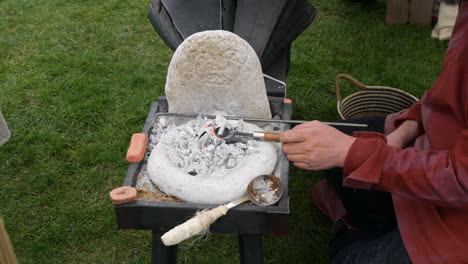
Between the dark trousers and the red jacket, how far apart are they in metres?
0.08

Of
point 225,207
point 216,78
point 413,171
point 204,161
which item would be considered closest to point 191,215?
point 225,207

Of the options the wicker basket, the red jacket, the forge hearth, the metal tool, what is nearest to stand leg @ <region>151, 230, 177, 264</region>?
the forge hearth

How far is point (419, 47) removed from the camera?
3.91 metres

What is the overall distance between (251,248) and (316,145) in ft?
1.50

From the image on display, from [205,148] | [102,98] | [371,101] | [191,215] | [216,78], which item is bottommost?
[102,98]

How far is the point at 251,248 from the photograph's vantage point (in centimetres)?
164

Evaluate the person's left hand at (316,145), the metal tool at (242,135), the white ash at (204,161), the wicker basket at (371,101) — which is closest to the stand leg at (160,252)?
the white ash at (204,161)

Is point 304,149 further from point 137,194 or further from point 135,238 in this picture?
point 135,238

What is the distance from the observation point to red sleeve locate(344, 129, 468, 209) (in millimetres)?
1311

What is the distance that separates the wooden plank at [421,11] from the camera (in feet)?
13.5

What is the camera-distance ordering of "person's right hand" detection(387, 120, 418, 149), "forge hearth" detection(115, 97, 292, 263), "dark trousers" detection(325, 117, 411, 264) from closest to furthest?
"forge hearth" detection(115, 97, 292, 263) < "dark trousers" detection(325, 117, 411, 264) < "person's right hand" detection(387, 120, 418, 149)

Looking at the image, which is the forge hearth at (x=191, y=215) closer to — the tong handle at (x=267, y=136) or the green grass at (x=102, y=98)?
the tong handle at (x=267, y=136)

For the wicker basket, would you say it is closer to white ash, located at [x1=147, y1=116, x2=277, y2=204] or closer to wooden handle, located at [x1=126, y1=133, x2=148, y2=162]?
white ash, located at [x1=147, y1=116, x2=277, y2=204]

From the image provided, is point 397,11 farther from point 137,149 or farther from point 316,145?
point 137,149
